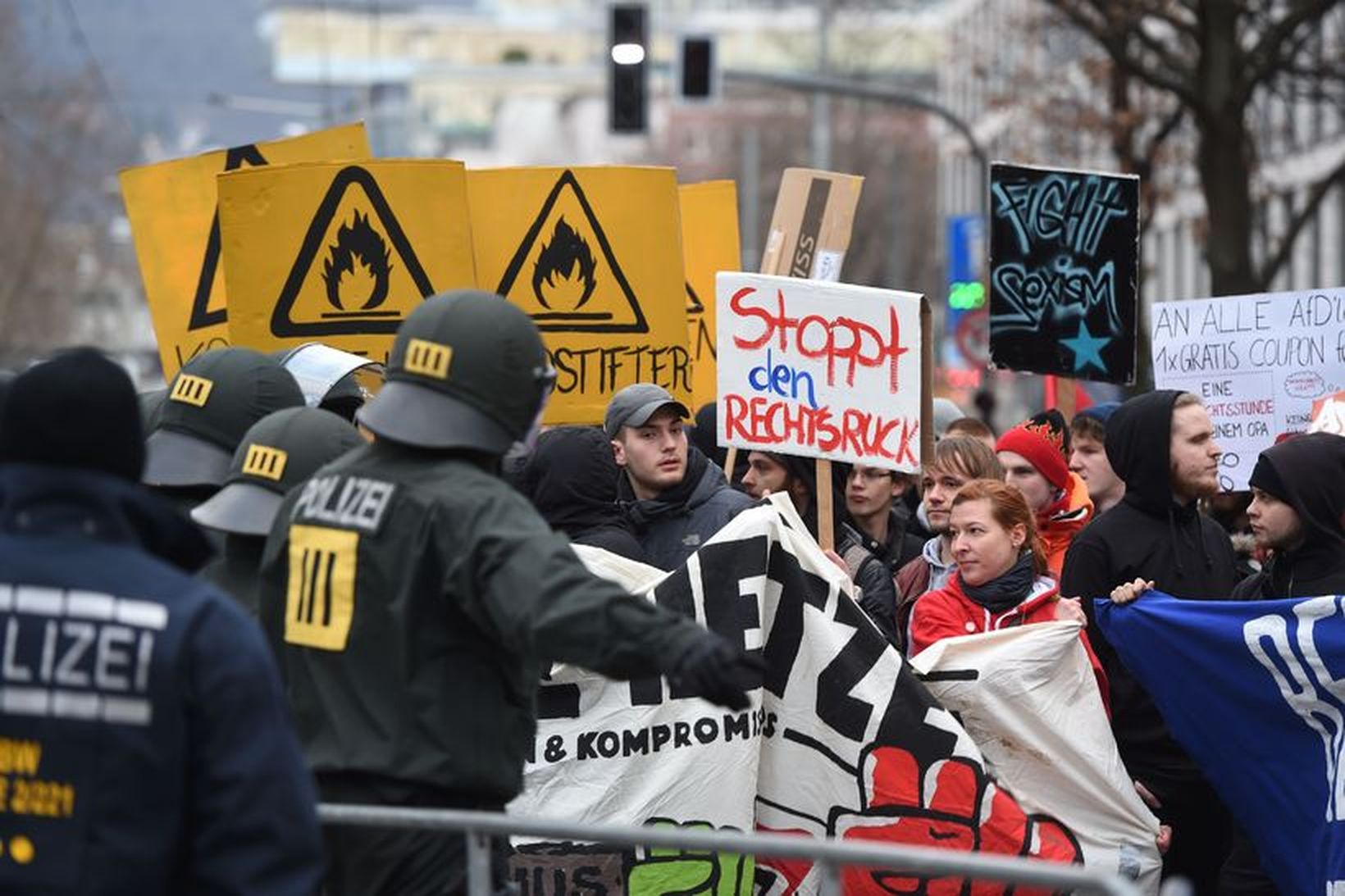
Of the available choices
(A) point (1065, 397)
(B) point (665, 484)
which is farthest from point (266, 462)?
(A) point (1065, 397)

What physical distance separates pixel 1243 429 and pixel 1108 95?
62.1 feet

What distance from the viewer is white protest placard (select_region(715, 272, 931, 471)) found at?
833cm

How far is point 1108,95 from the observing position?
27.7m

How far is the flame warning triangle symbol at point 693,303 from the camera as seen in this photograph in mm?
11688

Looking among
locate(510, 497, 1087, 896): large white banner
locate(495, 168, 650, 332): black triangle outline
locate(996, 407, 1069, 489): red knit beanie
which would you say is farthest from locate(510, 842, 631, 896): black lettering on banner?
locate(495, 168, 650, 332): black triangle outline

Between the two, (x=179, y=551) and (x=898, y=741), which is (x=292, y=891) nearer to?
(x=179, y=551)

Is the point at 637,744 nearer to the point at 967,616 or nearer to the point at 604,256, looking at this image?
the point at 967,616

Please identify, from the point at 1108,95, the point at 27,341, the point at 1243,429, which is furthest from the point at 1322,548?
the point at 27,341

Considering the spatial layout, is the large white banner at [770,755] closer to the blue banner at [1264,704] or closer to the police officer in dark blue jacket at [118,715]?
the blue banner at [1264,704]

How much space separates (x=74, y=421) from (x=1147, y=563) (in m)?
4.28

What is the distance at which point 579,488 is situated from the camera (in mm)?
8094

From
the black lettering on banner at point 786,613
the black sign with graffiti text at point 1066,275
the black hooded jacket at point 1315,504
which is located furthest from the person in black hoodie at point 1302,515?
the black sign with graffiti text at point 1066,275

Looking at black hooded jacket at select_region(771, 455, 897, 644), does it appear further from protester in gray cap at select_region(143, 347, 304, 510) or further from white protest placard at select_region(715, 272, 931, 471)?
protester in gray cap at select_region(143, 347, 304, 510)

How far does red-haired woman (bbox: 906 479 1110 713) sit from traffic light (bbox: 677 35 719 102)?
1797cm
